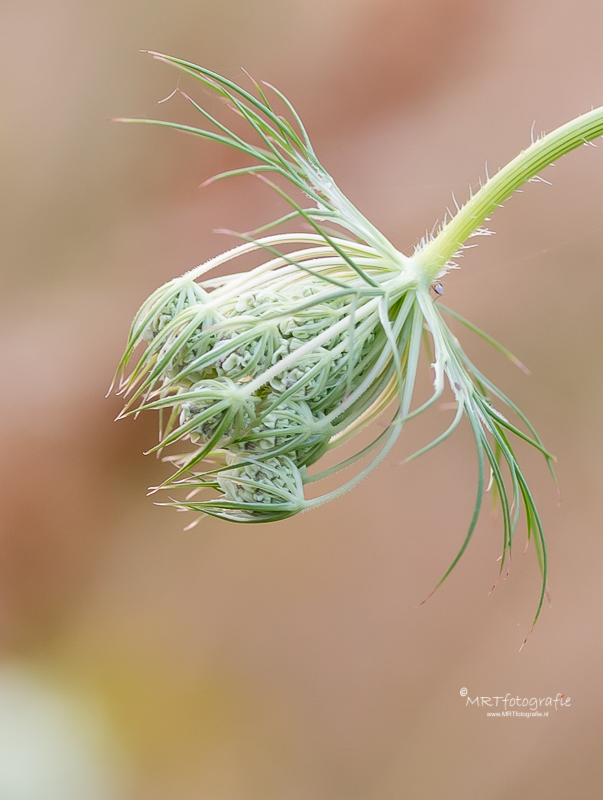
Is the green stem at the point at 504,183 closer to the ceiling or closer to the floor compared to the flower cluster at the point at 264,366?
closer to the ceiling

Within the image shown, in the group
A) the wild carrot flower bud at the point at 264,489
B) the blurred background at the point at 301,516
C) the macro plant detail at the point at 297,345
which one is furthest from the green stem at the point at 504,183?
the blurred background at the point at 301,516

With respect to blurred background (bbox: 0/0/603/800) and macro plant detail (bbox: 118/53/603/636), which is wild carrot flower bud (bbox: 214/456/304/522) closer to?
macro plant detail (bbox: 118/53/603/636)

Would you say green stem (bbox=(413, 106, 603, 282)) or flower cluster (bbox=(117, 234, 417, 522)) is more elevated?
green stem (bbox=(413, 106, 603, 282))

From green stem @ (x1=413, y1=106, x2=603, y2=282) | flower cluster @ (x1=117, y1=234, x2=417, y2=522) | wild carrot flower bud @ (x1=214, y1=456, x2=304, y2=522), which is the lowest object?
wild carrot flower bud @ (x1=214, y1=456, x2=304, y2=522)

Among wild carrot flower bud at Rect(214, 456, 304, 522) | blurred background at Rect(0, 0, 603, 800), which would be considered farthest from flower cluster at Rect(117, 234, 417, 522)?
blurred background at Rect(0, 0, 603, 800)

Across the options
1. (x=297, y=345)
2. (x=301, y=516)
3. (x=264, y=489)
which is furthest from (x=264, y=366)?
(x=301, y=516)

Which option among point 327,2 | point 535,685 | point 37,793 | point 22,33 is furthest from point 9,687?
point 327,2

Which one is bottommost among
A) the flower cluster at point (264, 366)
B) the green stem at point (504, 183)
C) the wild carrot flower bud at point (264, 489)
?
the wild carrot flower bud at point (264, 489)

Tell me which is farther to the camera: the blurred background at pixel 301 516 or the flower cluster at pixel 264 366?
the blurred background at pixel 301 516

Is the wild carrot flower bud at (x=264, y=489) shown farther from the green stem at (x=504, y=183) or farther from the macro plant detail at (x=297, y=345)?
the green stem at (x=504, y=183)
